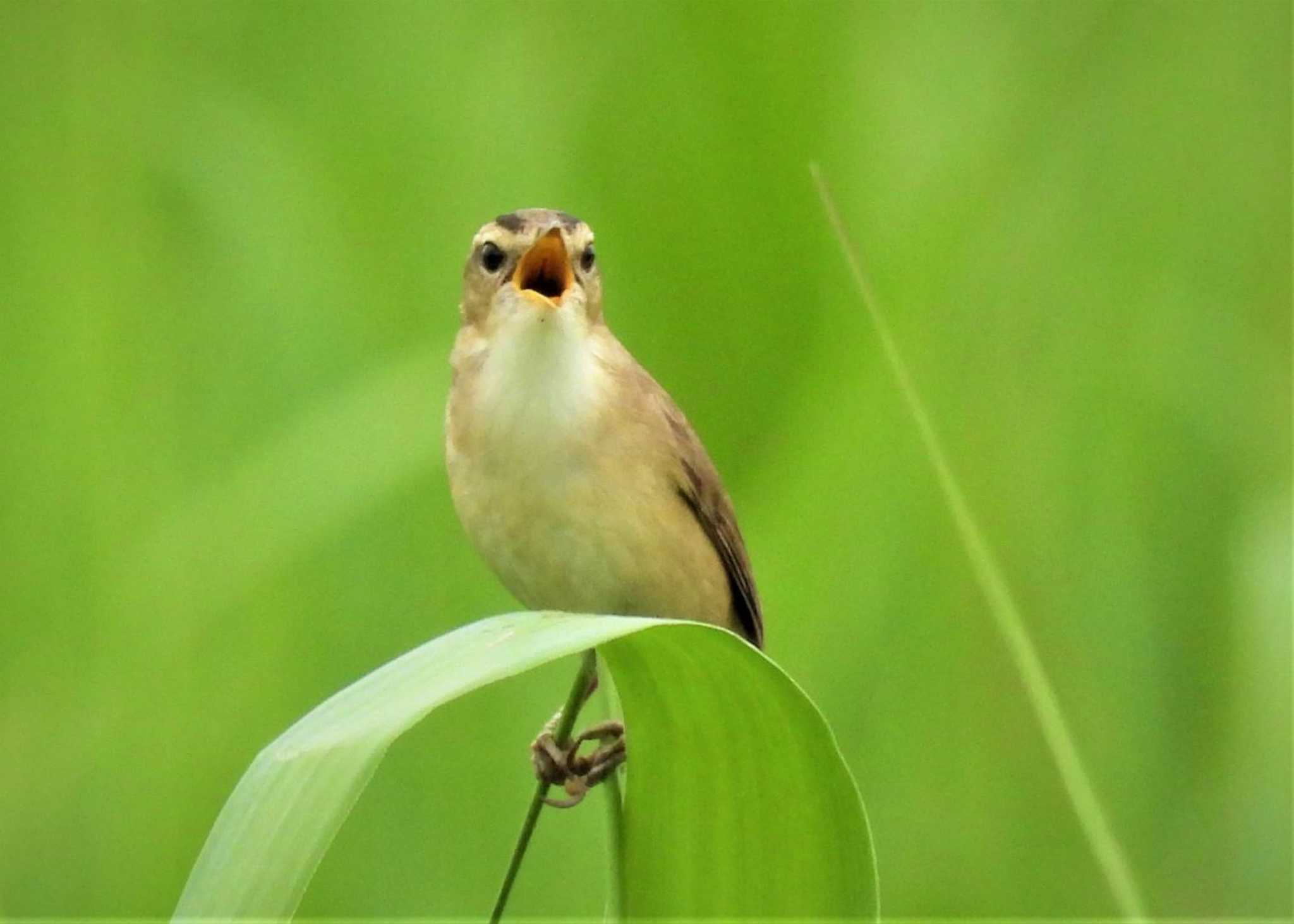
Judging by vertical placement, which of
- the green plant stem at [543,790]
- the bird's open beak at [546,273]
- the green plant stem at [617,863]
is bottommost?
the green plant stem at [617,863]

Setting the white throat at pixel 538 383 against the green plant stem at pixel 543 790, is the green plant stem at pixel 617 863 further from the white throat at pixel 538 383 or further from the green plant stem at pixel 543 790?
the white throat at pixel 538 383

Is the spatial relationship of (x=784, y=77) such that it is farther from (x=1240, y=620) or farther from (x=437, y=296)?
(x=1240, y=620)

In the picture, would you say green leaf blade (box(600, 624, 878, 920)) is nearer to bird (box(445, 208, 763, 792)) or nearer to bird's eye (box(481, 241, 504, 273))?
bird (box(445, 208, 763, 792))

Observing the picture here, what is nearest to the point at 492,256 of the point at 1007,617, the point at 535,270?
the point at 535,270

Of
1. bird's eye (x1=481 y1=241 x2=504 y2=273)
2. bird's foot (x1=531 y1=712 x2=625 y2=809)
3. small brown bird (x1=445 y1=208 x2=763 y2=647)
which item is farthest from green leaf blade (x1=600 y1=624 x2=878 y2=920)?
bird's eye (x1=481 y1=241 x2=504 y2=273)

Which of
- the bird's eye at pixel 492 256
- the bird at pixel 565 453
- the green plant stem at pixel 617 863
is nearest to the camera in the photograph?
the green plant stem at pixel 617 863

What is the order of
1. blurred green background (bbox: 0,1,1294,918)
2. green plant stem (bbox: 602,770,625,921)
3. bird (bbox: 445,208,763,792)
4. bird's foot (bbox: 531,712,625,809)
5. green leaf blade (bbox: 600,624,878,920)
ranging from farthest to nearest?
1. blurred green background (bbox: 0,1,1294,918)
2. bird (bbox: 445,208,763,792)
3. bird's foot (bbox: 531,712,625,809)
4. green plant stem (bbox: 602,770,625,921)
5. green leaf blade (bbox: 600,624,878,920)

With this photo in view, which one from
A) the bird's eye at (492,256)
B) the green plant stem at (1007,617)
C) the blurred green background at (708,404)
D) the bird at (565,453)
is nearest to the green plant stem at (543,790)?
the green plant stem at (1007,617)
